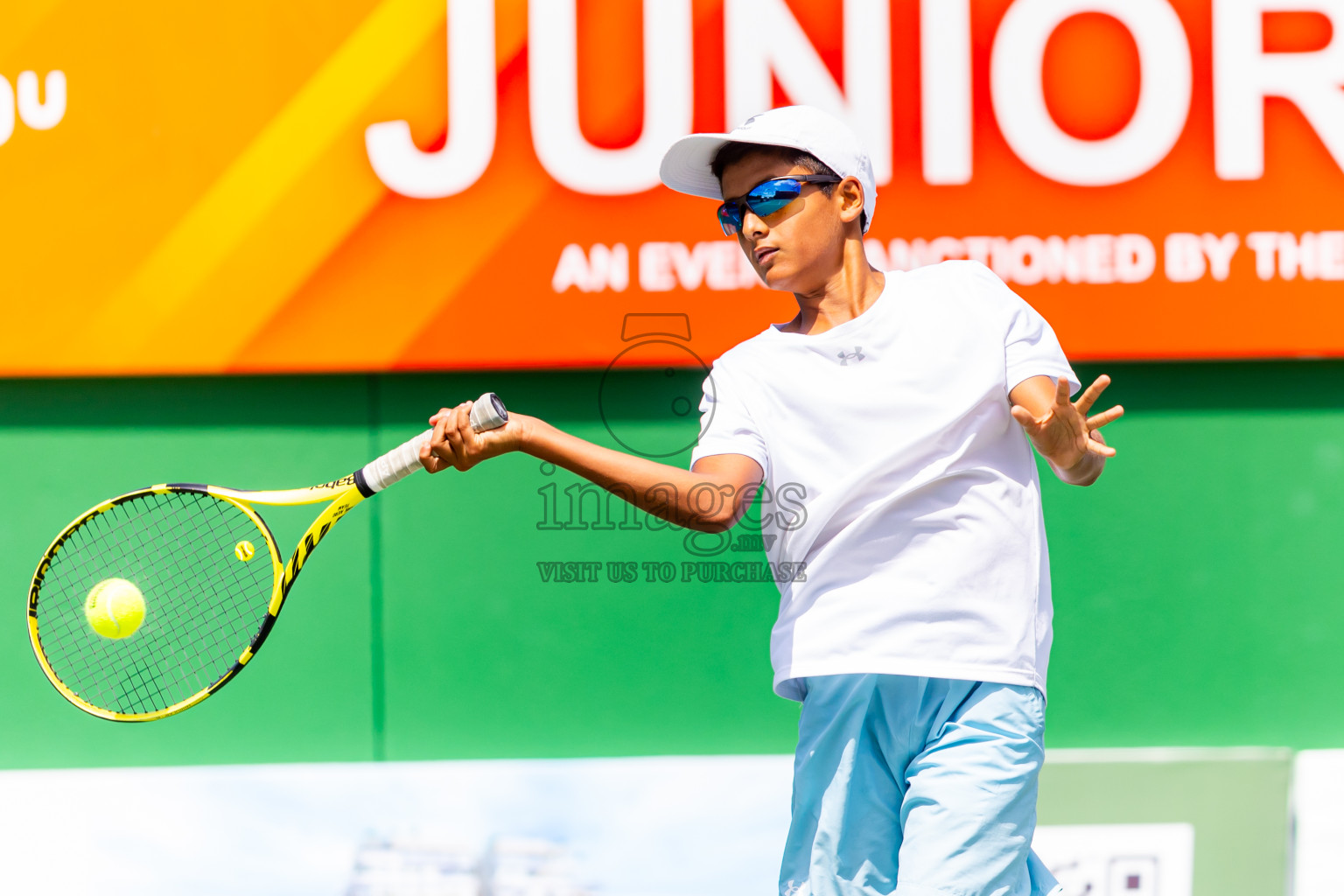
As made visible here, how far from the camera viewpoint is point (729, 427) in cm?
214

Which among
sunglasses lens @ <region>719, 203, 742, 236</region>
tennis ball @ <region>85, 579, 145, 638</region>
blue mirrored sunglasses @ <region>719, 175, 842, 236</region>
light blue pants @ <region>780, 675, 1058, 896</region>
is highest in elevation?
blue mirrored sunglasses @ <region>719, 175, 842, 236</region>

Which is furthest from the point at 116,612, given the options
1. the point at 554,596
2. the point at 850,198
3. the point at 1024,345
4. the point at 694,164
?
the point at 1024,345

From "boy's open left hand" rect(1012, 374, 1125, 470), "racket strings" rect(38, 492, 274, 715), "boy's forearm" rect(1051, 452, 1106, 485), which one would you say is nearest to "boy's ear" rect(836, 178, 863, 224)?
"boy's open left hand" rect(1012, 374, 1125, 470)


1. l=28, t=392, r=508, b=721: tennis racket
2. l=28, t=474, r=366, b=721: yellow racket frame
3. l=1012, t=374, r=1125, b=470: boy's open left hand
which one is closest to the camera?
l=1012, t=374, r=1125, b=470: boy's open left hand

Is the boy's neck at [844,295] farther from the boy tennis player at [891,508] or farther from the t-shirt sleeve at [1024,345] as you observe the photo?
the t-shirt sleeve at [1024,345]

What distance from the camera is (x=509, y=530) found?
3.53 metres

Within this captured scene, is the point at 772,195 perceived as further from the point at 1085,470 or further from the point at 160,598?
the point at 160,598

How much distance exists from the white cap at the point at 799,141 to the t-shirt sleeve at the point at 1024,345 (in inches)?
11.8

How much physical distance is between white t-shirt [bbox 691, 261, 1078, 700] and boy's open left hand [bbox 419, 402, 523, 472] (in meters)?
0.35

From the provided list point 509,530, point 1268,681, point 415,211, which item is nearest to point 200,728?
point 509,530

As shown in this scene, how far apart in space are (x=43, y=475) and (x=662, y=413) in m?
1.89

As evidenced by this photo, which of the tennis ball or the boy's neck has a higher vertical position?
the boy's neck

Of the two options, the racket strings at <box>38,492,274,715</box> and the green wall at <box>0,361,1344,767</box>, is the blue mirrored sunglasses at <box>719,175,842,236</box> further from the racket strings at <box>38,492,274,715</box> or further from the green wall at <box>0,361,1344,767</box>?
the racket strings at <box>38,492,274,715</box>

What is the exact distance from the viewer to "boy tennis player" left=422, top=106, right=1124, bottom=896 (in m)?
1.96
